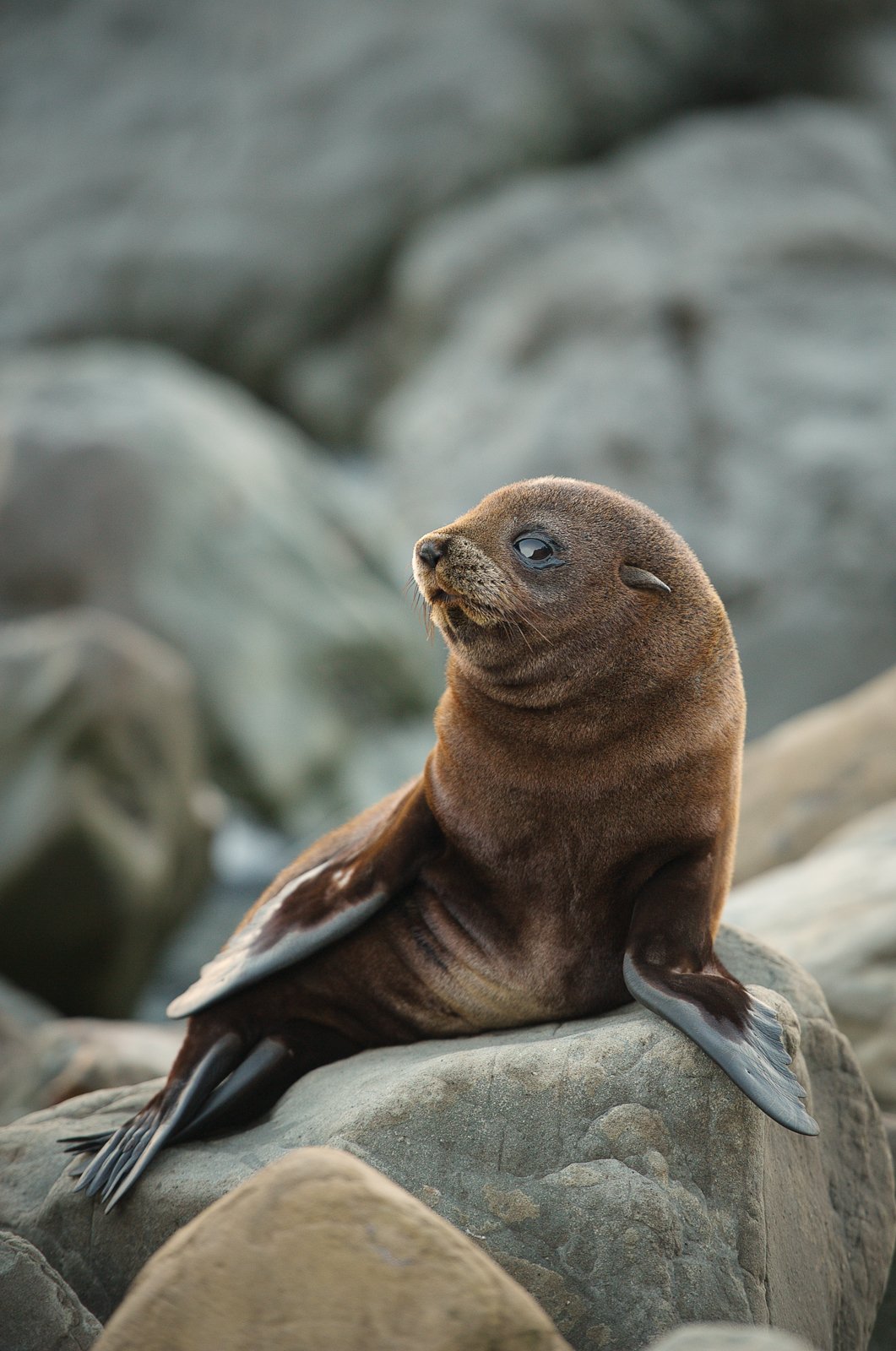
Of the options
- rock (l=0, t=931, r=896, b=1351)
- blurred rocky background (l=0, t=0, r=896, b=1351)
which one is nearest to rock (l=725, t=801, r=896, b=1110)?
blurred rocky background (l=0, t=0, r=896, b=1351)

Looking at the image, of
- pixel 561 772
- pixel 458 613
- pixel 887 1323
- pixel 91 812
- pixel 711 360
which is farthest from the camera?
pixel 711 360

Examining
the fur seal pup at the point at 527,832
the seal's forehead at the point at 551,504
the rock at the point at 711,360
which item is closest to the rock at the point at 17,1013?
the fur seal pup at the point at 527,832

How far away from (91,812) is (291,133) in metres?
10.5

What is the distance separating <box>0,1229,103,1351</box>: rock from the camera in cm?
350

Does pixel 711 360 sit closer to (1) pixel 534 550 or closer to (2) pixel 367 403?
(2) pixel 367 403

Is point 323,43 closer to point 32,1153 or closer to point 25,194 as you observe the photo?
point 25,194

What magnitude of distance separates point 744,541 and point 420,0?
7.75m

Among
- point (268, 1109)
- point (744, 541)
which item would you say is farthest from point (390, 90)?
point (268, 1109)

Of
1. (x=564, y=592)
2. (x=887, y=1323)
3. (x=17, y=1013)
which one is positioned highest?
(x=564, y=592)

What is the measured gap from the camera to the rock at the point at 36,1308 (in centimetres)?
350

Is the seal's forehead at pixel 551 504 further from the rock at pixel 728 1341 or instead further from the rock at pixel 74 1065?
the rock at pixel 74 1065

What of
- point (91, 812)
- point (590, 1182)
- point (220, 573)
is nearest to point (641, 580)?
point (590, 1182)

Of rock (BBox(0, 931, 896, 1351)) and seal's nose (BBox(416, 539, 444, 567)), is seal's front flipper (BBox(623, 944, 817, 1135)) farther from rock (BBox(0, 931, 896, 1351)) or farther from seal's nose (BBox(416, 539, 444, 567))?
seal's nose (BBox(416, 539, 444, 567))

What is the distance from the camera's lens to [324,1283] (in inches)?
106
